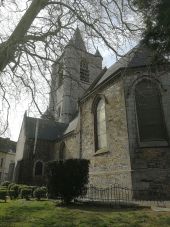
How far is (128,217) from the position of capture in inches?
299

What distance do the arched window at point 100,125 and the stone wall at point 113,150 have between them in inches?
13.5

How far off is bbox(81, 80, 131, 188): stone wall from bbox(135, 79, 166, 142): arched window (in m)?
0.93

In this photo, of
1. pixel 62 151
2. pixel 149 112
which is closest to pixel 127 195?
pixel 149 112

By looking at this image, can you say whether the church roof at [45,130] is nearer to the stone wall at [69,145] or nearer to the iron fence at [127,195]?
the stone wall at [69,145]

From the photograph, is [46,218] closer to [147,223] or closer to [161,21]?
[147,223]

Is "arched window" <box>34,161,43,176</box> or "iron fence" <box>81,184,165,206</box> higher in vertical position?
"arched window" <box>34,161,43,176</box>

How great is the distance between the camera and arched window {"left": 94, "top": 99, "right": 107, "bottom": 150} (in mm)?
16077

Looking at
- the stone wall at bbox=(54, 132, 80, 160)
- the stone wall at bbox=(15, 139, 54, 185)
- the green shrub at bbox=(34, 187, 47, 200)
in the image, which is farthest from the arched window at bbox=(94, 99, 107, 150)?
the stone wall at bbox=(15, 139, 54, 185)

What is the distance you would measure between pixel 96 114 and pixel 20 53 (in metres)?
9.20

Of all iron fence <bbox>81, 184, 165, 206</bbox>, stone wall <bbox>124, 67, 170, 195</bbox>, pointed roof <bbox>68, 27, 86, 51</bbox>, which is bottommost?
iron fence <bbox>81, 184, 165, 206</bbox>

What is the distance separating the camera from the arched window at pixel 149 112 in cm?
1362

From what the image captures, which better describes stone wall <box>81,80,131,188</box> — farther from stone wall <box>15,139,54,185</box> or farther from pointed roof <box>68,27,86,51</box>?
stone wall <box>15,139,54,185</box>

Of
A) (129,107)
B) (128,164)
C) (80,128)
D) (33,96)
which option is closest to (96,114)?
(80,128)

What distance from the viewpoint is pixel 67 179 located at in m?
11.7
